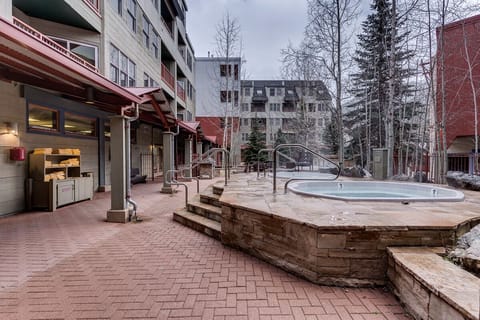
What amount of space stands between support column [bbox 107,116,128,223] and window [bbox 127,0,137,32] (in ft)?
21.8

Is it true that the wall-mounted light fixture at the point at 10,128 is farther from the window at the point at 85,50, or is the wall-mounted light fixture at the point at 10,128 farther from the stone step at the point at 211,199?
the stone step at the point at 211,199

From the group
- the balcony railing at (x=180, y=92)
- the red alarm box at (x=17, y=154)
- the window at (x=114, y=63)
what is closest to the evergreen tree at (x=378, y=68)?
the window at (x=114, y=63)

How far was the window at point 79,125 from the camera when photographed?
7.07 metres

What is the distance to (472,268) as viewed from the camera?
1.98 m

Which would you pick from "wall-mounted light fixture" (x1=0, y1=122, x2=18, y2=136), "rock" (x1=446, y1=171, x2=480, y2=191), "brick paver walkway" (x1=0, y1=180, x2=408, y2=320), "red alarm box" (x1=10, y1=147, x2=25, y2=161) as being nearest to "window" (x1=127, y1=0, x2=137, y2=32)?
"wall-mounted light fixture" (x1=0, y1=122, x2=18, y2=136)

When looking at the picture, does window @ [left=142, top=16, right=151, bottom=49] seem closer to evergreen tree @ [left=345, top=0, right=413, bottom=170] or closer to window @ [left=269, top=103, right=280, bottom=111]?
evergreen tree @ [left=345, top=0, right=413, bottom=170]

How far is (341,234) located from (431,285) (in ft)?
2.54

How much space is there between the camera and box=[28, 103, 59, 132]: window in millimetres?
5848

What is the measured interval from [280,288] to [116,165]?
4.11 metres

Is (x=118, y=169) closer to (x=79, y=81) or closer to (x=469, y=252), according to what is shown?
(x=79, y=81)

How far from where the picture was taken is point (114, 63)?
27.6ft

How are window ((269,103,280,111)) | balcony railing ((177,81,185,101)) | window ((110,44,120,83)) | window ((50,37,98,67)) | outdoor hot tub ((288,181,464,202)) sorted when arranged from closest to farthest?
1. outdoor hot tub ((288,181,464,202))
2. window ((50,37,98,67))
3. window ((110,44,120,83))
4. balcony railing ((177,81,185,101))
5. window ((269,103,280,111))

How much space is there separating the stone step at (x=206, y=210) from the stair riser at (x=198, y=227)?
308 millimetres

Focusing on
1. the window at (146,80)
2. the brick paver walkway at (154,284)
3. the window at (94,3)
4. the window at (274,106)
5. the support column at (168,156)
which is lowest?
the brick paver walkway at (154,284)
